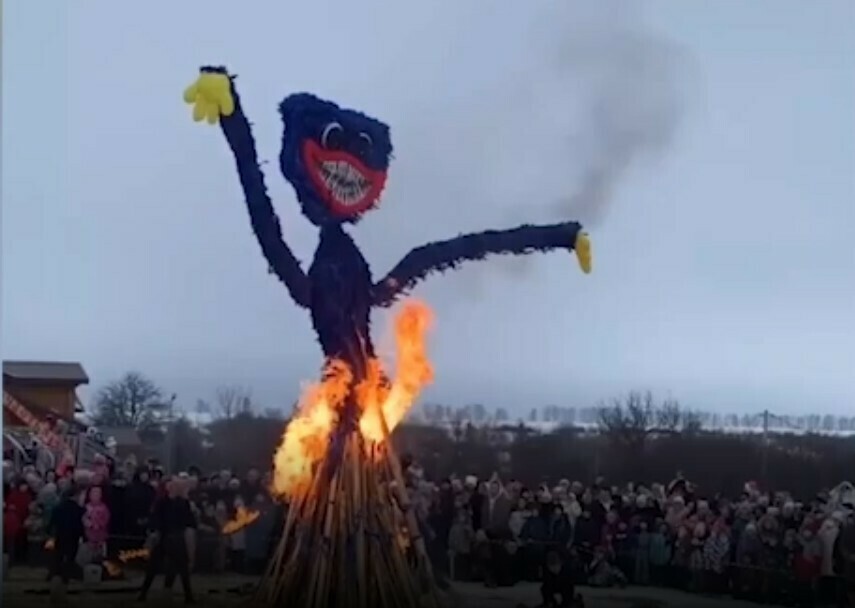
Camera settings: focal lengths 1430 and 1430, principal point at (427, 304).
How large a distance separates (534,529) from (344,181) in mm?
1442

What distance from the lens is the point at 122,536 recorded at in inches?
197

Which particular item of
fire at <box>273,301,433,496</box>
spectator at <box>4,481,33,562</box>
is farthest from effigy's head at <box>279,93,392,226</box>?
spectator at <box>4,481,33,562</box>

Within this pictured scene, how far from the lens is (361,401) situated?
16.6ft

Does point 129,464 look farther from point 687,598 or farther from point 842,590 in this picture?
point 842,590

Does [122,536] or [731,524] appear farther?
[731,524]

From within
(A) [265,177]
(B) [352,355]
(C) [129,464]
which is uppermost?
(A) [265,177]

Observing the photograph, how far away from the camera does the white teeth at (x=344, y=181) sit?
5.03 m

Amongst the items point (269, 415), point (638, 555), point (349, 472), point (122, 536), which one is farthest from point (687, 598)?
point (122, 536)

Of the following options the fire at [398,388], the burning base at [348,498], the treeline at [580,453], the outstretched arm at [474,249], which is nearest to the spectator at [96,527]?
the treeline at [580,453]

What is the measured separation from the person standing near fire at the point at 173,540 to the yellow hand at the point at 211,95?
4.24 ft

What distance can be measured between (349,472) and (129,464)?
0.78m

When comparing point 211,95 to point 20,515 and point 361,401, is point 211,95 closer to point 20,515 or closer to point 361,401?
point 361,401

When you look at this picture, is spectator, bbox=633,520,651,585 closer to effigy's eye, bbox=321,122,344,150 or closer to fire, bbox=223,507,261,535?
fire, bbox=223,507,261,535

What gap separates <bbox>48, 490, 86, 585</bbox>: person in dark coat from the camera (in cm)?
497
